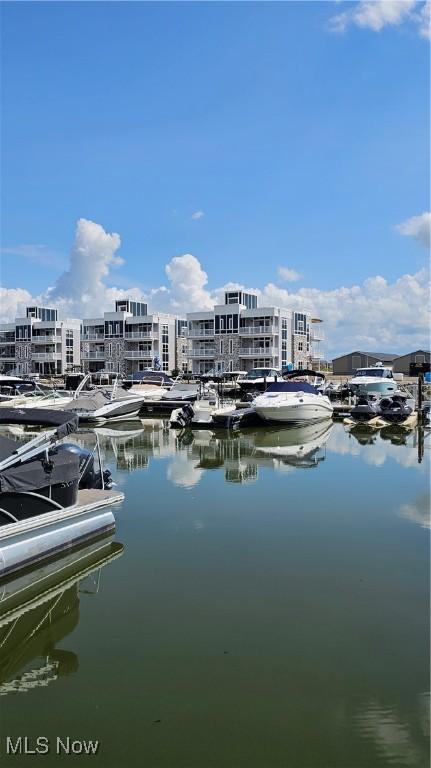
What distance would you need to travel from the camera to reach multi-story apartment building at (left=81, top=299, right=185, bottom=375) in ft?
249

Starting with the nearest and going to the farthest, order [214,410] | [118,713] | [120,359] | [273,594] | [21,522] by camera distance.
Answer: [118,713]
[273,594]
[21,522]
[214,410]
[120,359]

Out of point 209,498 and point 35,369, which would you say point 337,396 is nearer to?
point 209,498

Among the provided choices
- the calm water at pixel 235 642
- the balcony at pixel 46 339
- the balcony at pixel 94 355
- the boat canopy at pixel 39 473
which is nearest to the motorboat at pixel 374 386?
the calm water at pixel 235 642

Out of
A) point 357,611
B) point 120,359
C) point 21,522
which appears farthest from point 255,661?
point 120,359

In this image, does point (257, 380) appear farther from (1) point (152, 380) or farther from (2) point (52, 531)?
(2) point (52, 531)

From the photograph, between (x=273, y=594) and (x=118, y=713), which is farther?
(x=273, y=594)

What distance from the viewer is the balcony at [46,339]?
265 ft

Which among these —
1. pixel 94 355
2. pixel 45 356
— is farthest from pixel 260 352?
pixel 45 356

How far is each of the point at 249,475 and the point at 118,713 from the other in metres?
11.0

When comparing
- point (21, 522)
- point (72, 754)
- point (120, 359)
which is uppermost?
point (120, 359)

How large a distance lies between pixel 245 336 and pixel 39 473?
57.7 meters

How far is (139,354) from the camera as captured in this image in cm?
7506

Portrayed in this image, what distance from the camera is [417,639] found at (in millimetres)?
6223

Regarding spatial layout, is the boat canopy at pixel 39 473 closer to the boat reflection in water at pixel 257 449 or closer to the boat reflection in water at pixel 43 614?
the boat reflection in water at pixel 43 614
